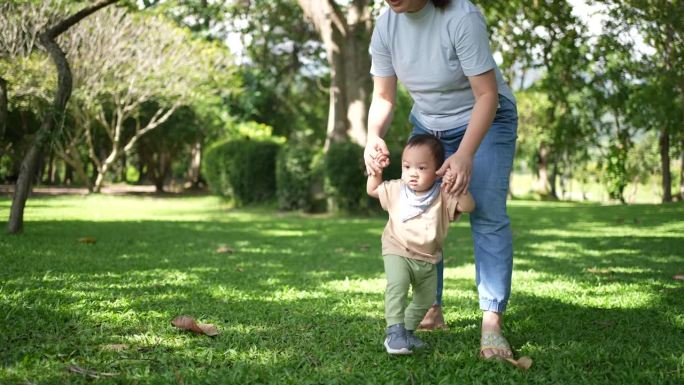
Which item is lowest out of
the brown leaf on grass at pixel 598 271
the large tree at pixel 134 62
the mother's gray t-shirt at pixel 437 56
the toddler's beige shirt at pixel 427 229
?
the brown leaf on grass at pixel 598 271

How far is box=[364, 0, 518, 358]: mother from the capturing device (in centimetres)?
293

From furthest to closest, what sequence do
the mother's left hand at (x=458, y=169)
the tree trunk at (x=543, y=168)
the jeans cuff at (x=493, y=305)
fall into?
1. the tree trunk at (x=543, y=168)
2. the jeans cuff at (x=493, y=305)
3. the mother's left hand at (x=458, y=169)

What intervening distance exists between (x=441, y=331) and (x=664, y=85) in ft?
40.6

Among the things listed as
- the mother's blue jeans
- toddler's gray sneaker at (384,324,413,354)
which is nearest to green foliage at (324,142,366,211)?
the mother's blue jeans

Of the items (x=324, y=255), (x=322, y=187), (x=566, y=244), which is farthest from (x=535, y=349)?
(x=322, y=187)

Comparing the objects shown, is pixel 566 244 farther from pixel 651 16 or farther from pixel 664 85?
pixel 664 85

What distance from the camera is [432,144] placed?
3.02 meters

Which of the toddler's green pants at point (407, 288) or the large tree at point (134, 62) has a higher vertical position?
the large tree at point (134, 62)

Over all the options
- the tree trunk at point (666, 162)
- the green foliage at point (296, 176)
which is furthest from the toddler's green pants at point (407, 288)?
the tree trunk at point (666, 162)

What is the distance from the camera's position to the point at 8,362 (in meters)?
2.60

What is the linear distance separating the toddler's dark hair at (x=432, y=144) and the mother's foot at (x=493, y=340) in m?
0.75

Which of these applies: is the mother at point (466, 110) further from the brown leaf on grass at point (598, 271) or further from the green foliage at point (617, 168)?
the green foliage at point (617, 168)

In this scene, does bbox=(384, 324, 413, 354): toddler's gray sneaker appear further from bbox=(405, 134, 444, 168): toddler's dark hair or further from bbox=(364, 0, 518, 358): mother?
bbox=(405, 134, 444, 168): toddler's dark hair

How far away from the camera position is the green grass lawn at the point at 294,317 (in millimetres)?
2678
